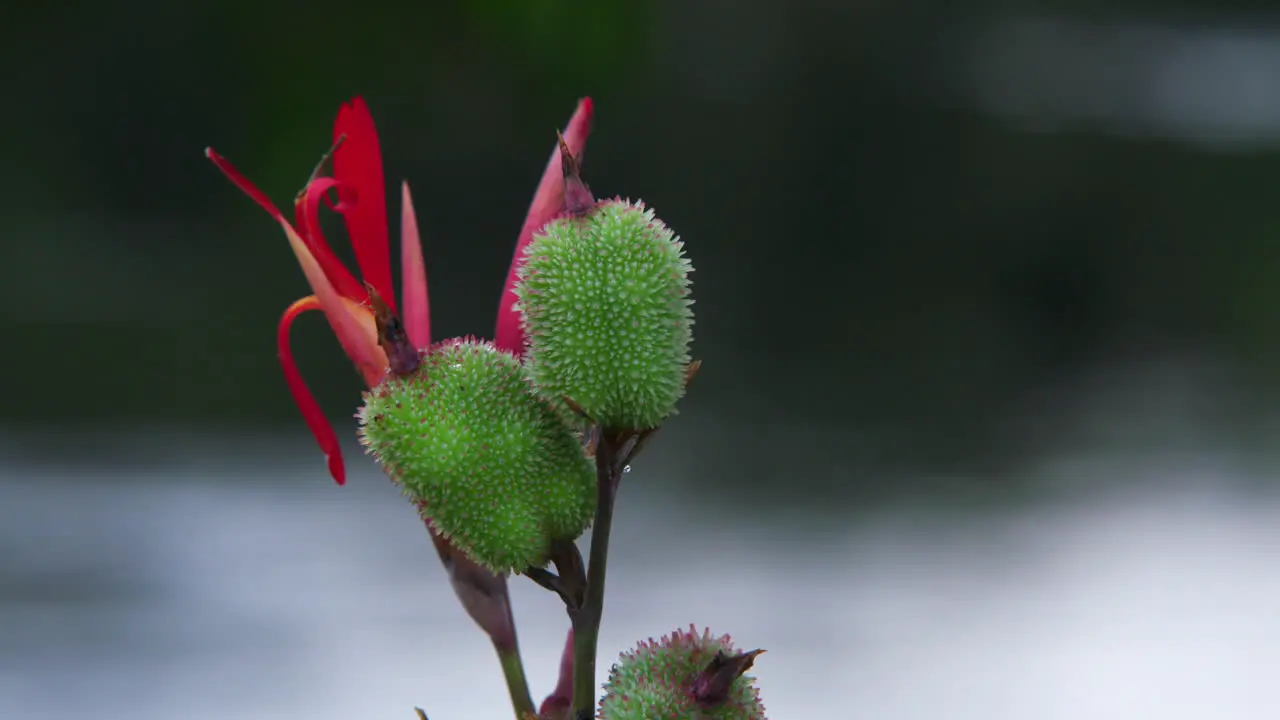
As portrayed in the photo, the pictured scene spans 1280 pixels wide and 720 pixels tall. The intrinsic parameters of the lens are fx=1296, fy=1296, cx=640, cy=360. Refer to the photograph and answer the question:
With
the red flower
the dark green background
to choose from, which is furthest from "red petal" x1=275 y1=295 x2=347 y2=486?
the dark green background

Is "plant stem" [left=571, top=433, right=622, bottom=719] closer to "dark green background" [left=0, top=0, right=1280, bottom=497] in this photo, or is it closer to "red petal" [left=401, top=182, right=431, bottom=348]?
"red petal" [left=401, top=182, right=431, bottom=348]

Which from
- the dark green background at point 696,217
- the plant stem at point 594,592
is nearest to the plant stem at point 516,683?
the plant stem at point 594,592

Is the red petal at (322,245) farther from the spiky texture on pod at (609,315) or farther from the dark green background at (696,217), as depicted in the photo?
the dark green background at (696,217)

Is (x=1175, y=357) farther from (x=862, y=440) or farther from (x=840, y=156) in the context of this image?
(x=862, y=440)

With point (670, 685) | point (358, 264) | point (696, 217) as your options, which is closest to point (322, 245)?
point (358, 264)

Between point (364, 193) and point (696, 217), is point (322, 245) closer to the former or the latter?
point (364, 193)

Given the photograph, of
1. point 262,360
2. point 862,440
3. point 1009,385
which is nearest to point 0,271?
point 262,360
